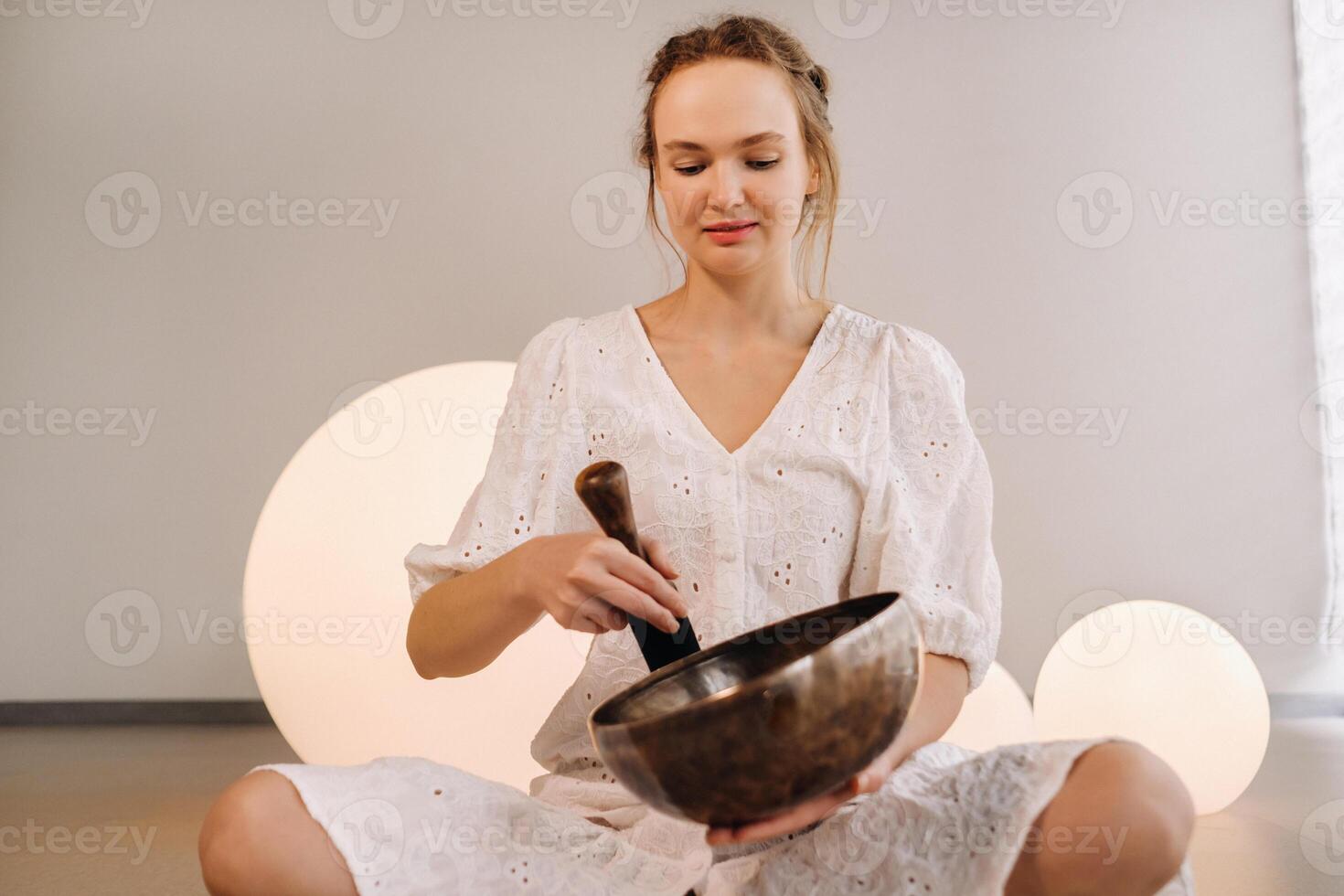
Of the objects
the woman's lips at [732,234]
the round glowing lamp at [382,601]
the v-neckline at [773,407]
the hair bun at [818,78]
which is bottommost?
the round glowing lamp at [382,601]

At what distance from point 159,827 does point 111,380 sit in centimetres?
126

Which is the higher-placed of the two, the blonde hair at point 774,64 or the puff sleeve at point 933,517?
the blonde hair at point 774,64

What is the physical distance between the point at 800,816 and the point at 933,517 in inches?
18.6

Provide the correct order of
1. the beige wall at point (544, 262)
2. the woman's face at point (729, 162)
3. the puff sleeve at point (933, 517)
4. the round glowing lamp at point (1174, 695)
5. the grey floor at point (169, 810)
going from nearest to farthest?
1. the puff sleeve at point (933, 517)
2. the woman's face at point (729, 162)
3. the grey floor at point (169, 810)
4. the round glowing lamp at point (1174, 695)
5. the beige wall at point (544, 262)

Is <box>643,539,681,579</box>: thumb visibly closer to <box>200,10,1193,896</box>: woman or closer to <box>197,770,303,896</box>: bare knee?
<box>200,10,1193,896</box>: woman

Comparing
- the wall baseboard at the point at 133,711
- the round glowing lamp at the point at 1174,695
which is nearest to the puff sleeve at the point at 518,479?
the round glowing lamp at the point at 1174,695

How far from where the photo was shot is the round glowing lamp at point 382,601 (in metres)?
1.58

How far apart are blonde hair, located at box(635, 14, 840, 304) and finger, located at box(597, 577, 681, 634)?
1.62 feet

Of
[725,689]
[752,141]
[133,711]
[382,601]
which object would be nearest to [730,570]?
[725,689]

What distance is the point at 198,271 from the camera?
8.99 feet

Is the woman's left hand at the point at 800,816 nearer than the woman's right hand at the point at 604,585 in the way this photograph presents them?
Yes

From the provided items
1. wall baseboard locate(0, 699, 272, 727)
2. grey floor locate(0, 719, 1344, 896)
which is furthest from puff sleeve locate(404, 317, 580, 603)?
wall baseboard locate(0, 699, 272, 727)

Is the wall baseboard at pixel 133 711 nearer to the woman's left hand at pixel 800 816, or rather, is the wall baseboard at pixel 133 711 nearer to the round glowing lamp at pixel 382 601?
the round glowing lamp at pixel 382 601

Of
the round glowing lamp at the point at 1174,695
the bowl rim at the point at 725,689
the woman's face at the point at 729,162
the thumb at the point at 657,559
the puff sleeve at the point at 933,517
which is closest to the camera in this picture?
the bowl rim at the point at 725,689
